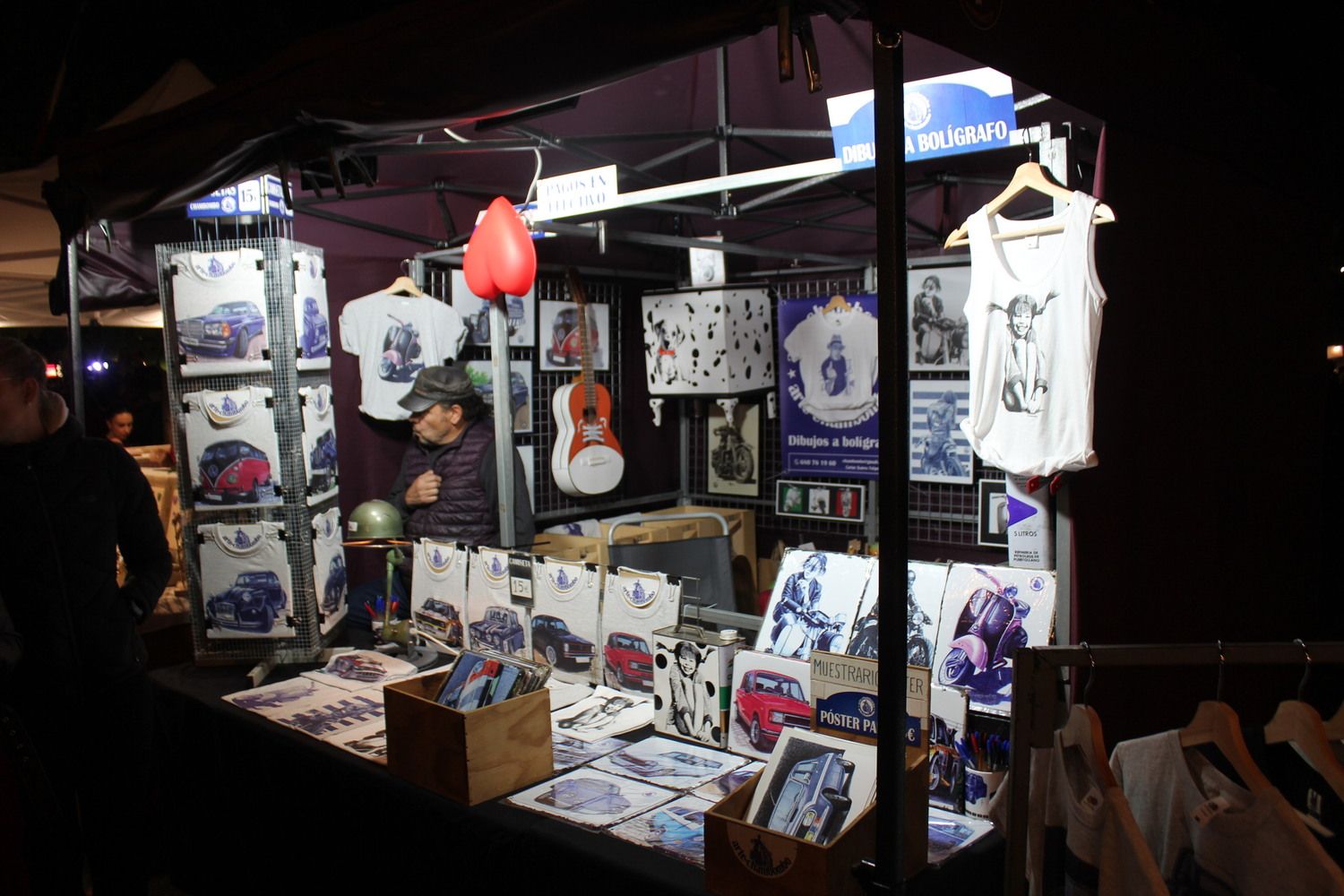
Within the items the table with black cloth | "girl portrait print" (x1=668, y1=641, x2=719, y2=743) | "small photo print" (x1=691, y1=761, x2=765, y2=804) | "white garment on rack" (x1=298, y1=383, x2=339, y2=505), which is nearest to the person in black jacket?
the table with black cloth

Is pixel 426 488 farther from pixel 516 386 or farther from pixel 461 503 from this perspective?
pixel 516 386

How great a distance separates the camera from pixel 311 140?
7.80 feet

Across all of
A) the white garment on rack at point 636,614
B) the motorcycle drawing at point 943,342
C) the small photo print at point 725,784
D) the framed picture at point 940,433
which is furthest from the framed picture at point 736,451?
the small photo print at point 725,784

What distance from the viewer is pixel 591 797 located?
7.23ft

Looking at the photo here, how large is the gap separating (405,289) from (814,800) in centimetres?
381

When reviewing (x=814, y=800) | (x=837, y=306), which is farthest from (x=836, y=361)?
(x=814, y=800)

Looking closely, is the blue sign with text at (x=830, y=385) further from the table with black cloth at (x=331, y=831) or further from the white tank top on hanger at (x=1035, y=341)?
the table with black cloth at (x=331, y=831)

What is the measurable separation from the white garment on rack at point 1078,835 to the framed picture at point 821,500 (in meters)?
4.05

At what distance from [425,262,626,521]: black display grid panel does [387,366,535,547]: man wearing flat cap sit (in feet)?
2.13

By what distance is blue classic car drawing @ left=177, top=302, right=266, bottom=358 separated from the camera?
365cm

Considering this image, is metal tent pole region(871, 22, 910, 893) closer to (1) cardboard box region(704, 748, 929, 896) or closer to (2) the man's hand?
(1) cardboard box region(704, 748, 929, 896)

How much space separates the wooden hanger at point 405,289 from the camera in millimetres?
4840

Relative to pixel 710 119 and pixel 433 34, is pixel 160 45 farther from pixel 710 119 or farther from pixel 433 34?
pixel 433 34

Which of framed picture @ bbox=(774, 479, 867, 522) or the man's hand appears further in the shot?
framed picture @ bbox=(774, 479, 867, 522)
